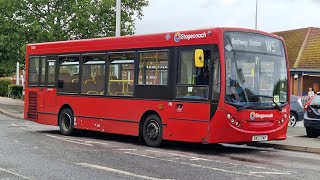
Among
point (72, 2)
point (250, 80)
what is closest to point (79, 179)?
point (250, 80)

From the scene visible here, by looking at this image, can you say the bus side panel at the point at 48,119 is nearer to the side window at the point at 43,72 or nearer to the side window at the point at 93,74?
the side window at the point at 43,72

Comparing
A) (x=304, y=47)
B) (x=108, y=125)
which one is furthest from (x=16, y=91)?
(x=108, y=125)

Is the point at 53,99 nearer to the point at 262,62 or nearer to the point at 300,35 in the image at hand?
the point at 262,62

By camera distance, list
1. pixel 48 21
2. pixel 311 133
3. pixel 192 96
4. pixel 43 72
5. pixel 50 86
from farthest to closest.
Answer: pixel 48 21
pixel 43 72
pixel 50 86
pixel 311 133
pixel 192 96

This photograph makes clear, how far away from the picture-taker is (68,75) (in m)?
16.3

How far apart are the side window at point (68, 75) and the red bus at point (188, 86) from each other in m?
0.21

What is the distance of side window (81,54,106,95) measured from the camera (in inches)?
591

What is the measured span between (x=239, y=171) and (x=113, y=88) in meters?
6.10

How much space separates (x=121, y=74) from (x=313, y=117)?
21.2 ft

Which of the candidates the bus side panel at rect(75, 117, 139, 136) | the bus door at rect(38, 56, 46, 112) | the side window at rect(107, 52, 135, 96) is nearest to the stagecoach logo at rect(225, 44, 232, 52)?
the side window at rect(107, 52, 135, 96)

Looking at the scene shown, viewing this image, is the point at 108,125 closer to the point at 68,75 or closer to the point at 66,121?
the point at 66,121

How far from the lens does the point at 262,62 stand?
12.5 metres

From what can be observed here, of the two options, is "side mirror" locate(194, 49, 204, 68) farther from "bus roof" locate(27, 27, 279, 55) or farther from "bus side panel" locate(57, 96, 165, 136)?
"bus side panel" locate(57, 96, 165, 136)

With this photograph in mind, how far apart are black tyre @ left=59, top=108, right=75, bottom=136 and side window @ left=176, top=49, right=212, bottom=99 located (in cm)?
496
